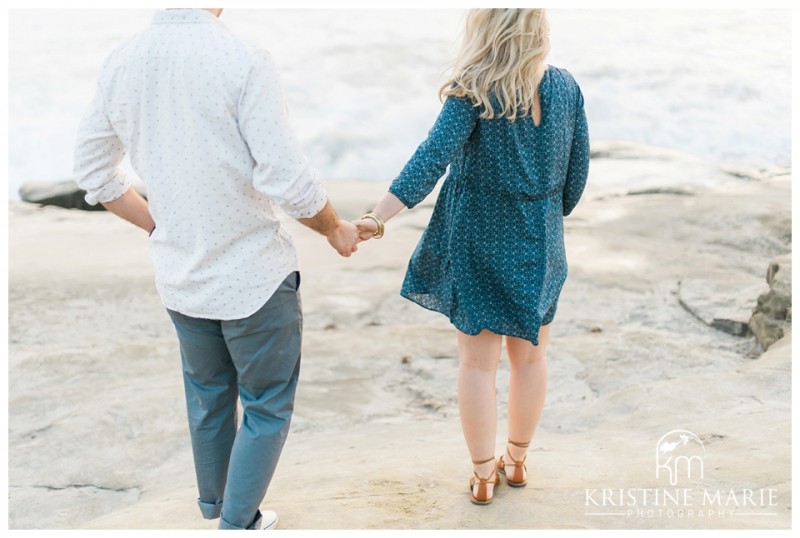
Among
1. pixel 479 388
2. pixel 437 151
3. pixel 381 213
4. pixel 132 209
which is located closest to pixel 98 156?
pixel 132 209

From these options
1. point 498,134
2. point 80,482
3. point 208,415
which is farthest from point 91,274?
point 498,134

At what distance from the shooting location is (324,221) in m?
1.98

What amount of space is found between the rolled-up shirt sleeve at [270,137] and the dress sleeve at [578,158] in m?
0.72

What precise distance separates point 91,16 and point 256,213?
1399 centimetres

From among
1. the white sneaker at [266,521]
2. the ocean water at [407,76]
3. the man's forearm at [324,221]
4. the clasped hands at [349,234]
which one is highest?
the man's forearm at [324,221]

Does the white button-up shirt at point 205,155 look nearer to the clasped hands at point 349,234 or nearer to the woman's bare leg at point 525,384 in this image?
the clasped hands at point 349,234

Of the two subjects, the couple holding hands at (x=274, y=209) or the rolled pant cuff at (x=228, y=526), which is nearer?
the couple holding hands at (x=274, y=209)

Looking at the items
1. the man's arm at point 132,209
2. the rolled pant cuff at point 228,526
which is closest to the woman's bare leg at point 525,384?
the rolled pant cuff at point 228,526

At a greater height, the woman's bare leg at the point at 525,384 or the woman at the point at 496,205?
the woman at the point at 496,205

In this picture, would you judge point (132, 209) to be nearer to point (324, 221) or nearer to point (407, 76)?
point (324, 221)

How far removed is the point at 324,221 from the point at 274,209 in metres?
0.11

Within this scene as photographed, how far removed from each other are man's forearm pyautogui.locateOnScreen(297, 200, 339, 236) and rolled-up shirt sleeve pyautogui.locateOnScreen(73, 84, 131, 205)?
43 cm

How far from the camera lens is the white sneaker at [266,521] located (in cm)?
219

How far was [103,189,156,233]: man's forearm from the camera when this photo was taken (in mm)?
2115
